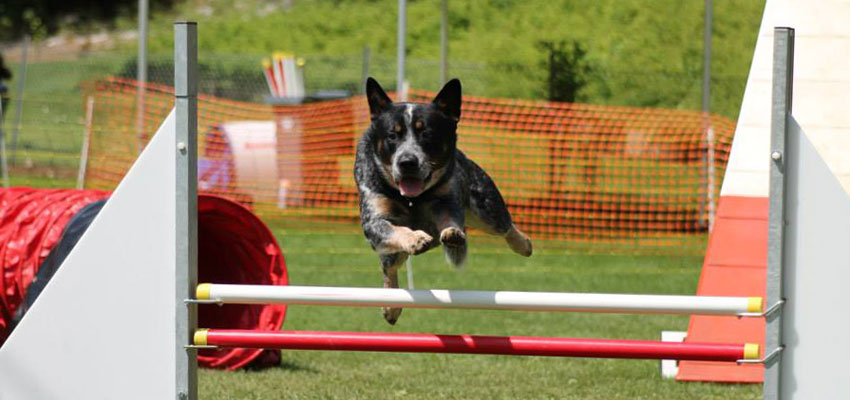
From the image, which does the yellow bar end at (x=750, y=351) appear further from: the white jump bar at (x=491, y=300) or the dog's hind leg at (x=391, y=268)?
the dog's hind leg at (x=391, y=268)

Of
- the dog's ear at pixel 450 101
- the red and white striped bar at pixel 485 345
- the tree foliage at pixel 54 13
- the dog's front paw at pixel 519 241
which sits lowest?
the red and white striped bar at pixel 485 345

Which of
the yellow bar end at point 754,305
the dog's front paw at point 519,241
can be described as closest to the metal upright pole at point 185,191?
the dog's front paw at point 519,241

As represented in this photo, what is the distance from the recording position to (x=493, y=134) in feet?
45.0

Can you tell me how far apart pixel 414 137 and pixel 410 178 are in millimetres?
139

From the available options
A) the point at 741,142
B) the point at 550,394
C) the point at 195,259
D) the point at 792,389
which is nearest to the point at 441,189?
the point at 195,259

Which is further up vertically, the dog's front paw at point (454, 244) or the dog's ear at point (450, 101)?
the dog's ear at point (450, 101)

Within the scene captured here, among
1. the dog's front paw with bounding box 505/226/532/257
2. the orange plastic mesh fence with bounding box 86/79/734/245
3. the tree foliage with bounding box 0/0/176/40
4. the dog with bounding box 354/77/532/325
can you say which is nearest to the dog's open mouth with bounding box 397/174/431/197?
the dog with bounding box 354/77/532/325

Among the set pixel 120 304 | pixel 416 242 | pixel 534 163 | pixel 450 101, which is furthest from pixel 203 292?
pixel 534 163

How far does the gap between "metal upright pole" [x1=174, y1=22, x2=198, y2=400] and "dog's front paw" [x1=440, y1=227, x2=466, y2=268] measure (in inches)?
31.1

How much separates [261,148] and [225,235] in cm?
794

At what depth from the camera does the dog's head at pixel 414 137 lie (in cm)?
396

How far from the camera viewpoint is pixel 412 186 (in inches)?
158

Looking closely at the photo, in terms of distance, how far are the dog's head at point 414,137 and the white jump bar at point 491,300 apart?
519 millimetres

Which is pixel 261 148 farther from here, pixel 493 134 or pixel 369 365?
pixel 369 365
